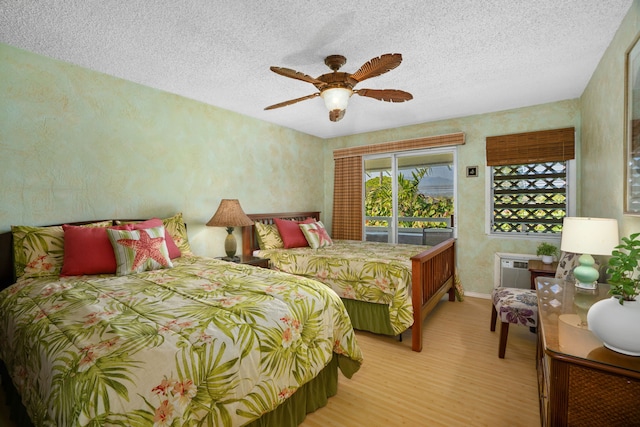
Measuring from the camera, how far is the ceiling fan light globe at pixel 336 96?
2.22 metres

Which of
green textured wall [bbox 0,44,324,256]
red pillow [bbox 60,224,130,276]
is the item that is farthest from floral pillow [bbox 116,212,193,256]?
red pillow [bbox 60,224,130,276]

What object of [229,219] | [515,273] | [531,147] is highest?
[531,147]

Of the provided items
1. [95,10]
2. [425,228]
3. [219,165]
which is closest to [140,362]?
[95,10]

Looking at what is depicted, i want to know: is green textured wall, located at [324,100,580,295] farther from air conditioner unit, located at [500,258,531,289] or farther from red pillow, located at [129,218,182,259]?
red pillow, located at [129,218,182,259]

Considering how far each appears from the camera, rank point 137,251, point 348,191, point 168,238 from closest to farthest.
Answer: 1. point 137,251
2. point 168,238
3. point 348,191

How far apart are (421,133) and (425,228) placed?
1.35 meters

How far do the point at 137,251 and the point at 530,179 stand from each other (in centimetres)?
421

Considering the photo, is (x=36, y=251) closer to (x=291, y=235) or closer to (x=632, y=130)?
(x=291, y=235)

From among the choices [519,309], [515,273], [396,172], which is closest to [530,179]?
[515,273]

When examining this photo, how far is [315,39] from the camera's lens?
2.10 metres

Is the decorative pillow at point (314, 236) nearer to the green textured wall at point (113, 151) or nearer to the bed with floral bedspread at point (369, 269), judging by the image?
the bed with floral bedspread at point (369, 269)

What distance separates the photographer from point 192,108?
128 inches

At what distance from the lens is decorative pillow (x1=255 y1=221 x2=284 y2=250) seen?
3.69 meters

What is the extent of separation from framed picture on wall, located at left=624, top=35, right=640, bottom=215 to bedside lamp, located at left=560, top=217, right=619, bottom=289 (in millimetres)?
144
